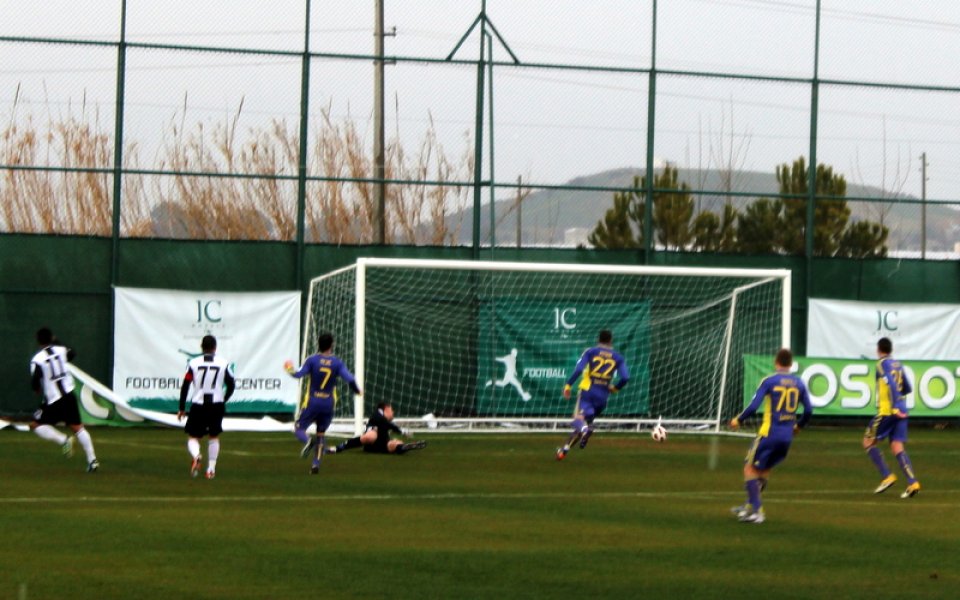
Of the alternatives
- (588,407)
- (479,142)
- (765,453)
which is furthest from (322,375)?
(479,142)

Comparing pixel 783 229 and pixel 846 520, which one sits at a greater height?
pixel 783 229

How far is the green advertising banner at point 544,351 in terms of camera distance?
1235 inches

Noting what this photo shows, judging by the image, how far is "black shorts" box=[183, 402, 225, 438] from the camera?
65.1 feet

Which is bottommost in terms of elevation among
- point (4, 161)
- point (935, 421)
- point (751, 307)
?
point (935, 421)

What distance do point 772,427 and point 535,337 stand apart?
52.9ft

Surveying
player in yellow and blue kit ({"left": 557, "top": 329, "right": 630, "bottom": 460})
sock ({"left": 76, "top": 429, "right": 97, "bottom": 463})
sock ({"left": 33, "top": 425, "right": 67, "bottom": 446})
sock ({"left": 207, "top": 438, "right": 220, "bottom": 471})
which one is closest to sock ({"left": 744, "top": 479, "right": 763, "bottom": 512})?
sock ({"left": 207, "top": 438, "right": 220, "bottom": 471})

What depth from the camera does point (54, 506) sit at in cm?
1566

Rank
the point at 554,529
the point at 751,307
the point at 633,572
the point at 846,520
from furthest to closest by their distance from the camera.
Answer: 1. the point at 751,307
2. the point at 846,520
3. the point at 554,529
4. the point at 633,572

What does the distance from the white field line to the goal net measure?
39.7ft

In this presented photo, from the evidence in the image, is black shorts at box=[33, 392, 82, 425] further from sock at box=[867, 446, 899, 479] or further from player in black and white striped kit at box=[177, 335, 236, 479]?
sock at box=[867, 446, 899, 479]

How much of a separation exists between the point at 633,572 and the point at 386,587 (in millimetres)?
1929

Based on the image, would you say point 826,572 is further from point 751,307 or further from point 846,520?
point 751,307

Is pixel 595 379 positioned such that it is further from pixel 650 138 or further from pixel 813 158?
pixel 813 158

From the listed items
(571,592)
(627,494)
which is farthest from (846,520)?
(571,592)
